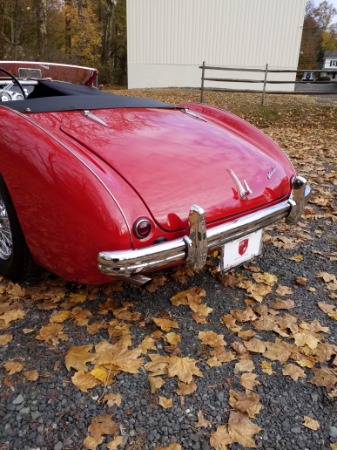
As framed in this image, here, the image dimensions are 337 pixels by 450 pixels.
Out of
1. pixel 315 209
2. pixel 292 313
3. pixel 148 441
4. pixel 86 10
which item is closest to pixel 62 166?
pixel 148 441

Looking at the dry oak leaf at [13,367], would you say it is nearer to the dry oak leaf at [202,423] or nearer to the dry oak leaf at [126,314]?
the dry oak leaf at [126,314]

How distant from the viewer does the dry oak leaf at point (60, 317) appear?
2.15 meters

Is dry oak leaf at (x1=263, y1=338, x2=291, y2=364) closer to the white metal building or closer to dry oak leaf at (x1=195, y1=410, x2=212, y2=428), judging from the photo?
dry oak leaf at (x1=195, y1=410, x2=212, y2=428)

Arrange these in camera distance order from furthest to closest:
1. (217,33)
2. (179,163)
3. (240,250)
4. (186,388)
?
Result: (217,33)
(240,250)
(179,163)
(186,388)

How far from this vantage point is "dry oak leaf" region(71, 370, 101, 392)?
1.72 metres

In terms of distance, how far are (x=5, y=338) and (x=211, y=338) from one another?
3.60 ft

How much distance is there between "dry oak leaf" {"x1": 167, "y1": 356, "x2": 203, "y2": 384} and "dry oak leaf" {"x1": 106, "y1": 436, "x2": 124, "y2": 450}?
38cm

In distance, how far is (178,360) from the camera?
189cm

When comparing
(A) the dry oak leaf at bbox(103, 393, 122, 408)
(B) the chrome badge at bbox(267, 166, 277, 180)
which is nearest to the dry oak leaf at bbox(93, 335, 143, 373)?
(A) the dry oak leaf at bbox(103, 393, 122, 408)

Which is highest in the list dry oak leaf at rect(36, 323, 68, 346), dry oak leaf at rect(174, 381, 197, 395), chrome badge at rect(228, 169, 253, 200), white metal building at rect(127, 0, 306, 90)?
white metal building at rect(127, 0, 306, 90)

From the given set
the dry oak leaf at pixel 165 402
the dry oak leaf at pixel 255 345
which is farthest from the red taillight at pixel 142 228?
the dry oak leaf at pixel 255 345

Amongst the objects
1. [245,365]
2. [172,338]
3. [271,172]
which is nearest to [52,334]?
[172,338]

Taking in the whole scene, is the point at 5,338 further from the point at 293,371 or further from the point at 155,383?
the point at 293,371

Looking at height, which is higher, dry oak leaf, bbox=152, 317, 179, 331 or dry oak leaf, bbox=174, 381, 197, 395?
A: dry oak leaf, bbox=152, 317, 179, 331
